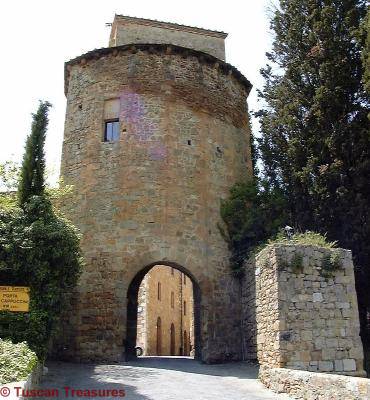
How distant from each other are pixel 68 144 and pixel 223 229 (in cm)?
599

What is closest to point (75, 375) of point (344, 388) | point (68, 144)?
point (344, 388)

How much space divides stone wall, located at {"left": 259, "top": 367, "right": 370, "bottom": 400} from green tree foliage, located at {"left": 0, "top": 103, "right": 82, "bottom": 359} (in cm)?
479

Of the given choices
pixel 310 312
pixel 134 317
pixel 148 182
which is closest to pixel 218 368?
pixel 310 312

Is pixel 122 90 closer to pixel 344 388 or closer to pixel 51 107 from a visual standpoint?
pixel 51 107

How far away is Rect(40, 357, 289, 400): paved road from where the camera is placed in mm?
8570

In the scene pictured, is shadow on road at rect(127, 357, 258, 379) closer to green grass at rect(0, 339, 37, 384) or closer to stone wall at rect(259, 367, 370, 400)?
stone wall at rect(259, 367, 370, 400)

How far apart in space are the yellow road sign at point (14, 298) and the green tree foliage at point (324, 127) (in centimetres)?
784

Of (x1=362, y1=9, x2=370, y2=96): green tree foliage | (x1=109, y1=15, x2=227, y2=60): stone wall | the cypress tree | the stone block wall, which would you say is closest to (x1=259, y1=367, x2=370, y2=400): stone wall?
the stone block wall

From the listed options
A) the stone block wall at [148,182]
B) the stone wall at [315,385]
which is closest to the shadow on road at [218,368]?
the stone block wall at [148,182]

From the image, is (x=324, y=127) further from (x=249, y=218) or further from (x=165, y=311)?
(x=165, y=311)

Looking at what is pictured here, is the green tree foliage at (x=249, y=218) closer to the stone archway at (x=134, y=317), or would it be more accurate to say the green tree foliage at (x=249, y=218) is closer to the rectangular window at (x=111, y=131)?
the stone archway at (x=134, y=317)

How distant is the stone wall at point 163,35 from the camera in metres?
18.5

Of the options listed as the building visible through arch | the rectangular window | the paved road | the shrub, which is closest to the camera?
the paved road

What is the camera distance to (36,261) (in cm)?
1035
